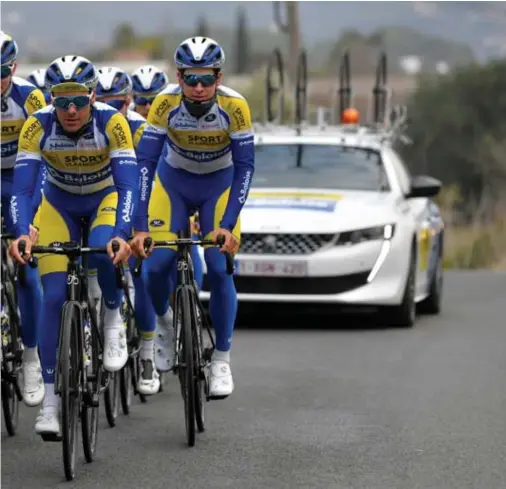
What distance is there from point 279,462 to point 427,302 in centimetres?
834

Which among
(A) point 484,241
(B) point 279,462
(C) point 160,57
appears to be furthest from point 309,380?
(C) point 160,57

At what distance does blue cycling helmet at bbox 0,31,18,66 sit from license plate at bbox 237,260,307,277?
480 cm

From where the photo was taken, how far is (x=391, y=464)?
332 inches

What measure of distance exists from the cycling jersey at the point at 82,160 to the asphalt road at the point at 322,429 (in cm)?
121

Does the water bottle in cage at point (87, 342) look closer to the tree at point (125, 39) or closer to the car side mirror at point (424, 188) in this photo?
the car side mirror at point (424, 188)

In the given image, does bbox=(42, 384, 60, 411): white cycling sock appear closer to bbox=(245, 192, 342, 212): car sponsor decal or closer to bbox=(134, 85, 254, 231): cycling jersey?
bbox=(134, 85, 254, 231): cycling jersey

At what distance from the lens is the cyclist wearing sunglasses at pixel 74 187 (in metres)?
8.53

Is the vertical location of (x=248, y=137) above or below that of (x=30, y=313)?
above

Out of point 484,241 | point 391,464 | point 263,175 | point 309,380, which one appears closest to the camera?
point 391,464

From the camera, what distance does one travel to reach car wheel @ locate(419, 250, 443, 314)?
1631 cm

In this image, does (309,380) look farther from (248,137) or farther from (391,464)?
(391,464)

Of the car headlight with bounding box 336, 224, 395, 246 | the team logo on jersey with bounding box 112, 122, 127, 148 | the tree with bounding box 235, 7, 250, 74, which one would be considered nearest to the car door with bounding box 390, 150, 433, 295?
the car headlight with bounding box 336, 224, 395, 246

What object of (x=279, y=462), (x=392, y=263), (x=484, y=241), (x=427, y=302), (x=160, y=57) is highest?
(x=279, y=462)

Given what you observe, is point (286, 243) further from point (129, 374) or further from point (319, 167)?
point (129, 374)
